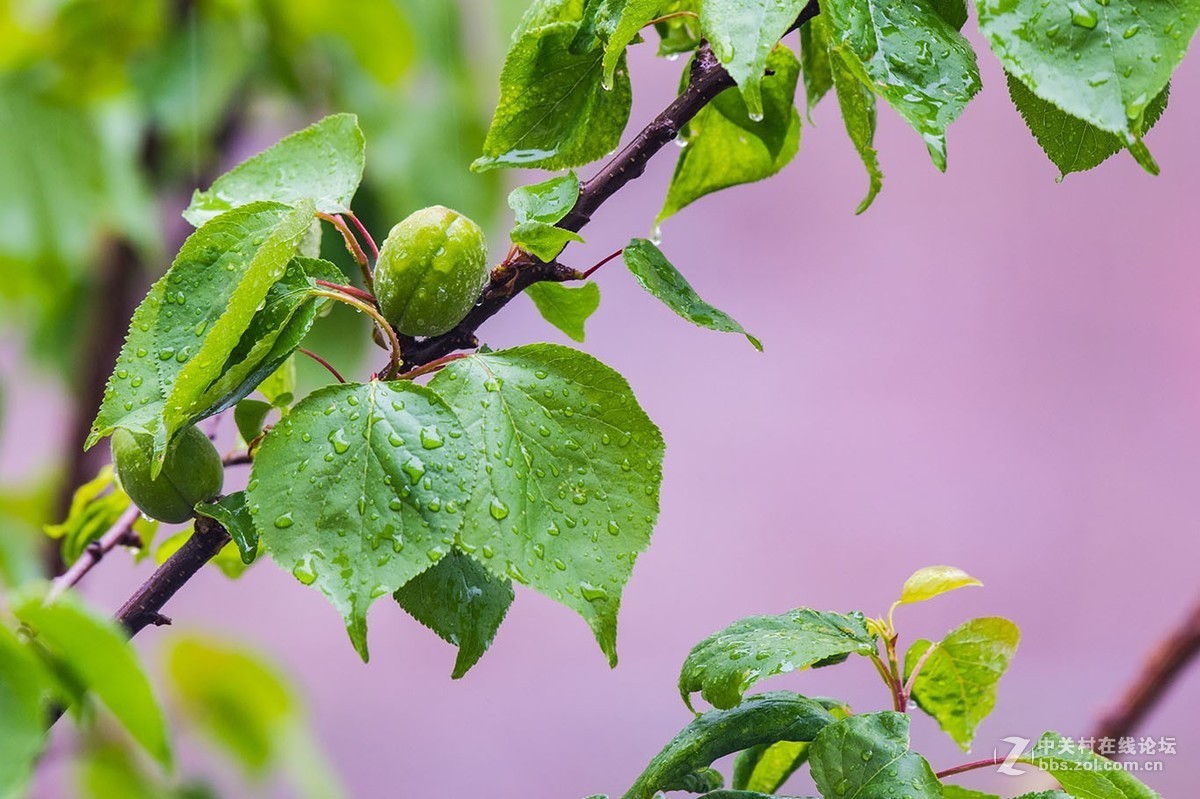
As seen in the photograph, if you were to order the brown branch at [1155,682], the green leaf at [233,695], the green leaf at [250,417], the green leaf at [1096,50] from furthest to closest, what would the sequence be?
the green leaf at [233,695] → the brown branch at [1155,682] → the green leaf at [250,417] → the green leaf at [1096,50]

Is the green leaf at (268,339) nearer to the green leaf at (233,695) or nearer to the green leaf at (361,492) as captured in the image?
the green leaf at (361,492)

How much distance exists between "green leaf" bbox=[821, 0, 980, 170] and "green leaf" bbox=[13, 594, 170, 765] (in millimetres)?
214

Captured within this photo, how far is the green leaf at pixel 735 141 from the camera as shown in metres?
0.35

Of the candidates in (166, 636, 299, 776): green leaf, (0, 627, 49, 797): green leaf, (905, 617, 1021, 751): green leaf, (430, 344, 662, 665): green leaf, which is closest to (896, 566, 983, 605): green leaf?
(905, 617, 1021, 751): green leaf

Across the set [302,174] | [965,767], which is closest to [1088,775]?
[965,767]

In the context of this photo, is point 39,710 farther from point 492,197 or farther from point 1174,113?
point 1174,113

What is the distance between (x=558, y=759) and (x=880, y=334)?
702 millimetres

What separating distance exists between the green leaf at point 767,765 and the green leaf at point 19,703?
0.63 feet

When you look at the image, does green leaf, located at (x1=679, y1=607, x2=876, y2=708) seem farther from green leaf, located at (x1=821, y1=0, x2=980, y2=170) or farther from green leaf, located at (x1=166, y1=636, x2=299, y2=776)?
green leaf, located at (x1=166, y1=636, x2=299, y2=776)

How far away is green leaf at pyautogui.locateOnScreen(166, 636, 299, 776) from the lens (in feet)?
2.38

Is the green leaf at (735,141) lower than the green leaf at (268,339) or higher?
higher

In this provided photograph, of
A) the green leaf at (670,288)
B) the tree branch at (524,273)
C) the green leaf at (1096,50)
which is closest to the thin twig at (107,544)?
the tree branch at (524,273)

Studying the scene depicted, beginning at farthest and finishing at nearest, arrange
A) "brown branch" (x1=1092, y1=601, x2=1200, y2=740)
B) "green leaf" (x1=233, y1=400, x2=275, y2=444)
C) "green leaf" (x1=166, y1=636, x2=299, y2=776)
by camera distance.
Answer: "green leaf" (x1=166, y1=636, x2=299, y2=776)
"brown branch" (x1=1092, y1=601, x2=1200, y2=740)
"green leaf" (x1=233, y1=400, x2=275, y2=444)

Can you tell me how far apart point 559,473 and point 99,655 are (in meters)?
0.12
